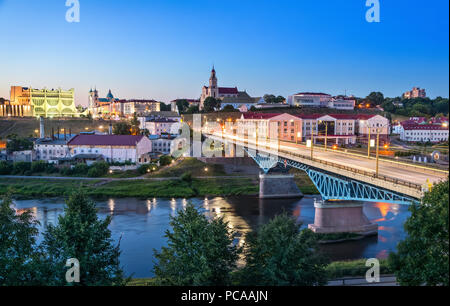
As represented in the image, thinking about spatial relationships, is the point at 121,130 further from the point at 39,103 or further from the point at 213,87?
the point at 39,103

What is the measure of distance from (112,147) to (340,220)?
1382 inches

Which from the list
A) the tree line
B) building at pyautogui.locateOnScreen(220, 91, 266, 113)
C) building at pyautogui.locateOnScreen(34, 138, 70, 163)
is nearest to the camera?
the tree line

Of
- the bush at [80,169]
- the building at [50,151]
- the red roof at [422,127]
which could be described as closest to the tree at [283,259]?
the bush at [80,169]

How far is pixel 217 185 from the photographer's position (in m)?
43.1

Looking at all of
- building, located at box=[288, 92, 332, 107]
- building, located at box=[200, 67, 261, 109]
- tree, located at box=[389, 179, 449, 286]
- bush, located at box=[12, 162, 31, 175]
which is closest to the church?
building, located at box=[200, 67, 261, 109]

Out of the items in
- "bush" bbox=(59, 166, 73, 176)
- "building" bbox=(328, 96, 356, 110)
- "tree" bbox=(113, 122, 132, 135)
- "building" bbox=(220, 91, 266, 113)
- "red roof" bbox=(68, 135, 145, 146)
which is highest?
"building" bbox=(220, 91, 266, 113)

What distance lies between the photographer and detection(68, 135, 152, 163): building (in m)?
51.2

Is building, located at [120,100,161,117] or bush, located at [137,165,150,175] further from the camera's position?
building, located at [120,100,161,117]

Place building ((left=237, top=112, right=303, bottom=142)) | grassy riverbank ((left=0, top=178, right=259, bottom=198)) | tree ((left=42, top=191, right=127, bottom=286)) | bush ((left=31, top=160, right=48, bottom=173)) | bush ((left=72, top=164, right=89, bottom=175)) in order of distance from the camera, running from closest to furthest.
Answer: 1. tree ((left=42, top=191, right=127, bottom=286))
2. grassy riverbank ((left=0, top=178, right=259, bottom=198))
3. bush ((left=72, top=164, right=89, bottom=175))
4. bush ((left=31, top=160, right=48, bottom=173))
5. building ((left=237, top=112, right=303, bottom=142))

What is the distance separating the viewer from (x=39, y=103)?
12169cm

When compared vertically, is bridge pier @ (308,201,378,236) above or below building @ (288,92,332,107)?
below

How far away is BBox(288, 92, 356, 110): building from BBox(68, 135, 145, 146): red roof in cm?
5713

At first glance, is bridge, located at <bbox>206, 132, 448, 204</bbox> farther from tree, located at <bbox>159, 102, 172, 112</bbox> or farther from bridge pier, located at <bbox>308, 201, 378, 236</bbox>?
tree, located at <bbox>159, 102, 172, 112</bbox>
